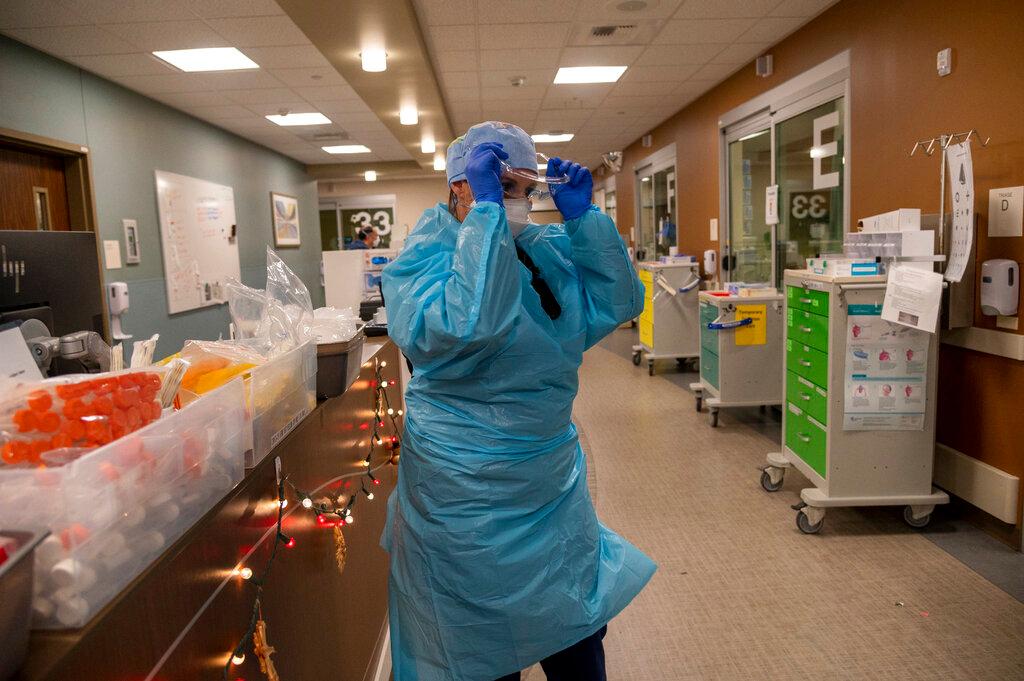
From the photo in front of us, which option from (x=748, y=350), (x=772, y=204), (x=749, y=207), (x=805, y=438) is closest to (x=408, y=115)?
(x=749, y=207)

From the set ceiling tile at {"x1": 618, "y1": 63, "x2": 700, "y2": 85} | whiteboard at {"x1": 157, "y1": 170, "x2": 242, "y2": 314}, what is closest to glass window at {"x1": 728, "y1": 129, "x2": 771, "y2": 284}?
ceiling tile at {"x1": 618, "y1": 63, "x2": 700, "y2": 85}

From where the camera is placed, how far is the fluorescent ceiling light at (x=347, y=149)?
365 inches

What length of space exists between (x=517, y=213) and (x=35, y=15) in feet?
12.5

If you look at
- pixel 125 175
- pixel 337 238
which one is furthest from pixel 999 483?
pixel 337 238

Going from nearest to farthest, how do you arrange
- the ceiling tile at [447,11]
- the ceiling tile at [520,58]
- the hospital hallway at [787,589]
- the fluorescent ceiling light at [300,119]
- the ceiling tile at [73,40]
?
the hospital hallway at [787,589] < the ceiling tile at [447,11] < the ceiling tile at [73,40] < the ceiling tile at [520,58] < the fluorescent ceiling light at [300,119]

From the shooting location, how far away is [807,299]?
325cm

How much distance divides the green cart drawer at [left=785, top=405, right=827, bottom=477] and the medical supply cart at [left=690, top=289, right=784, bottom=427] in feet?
4.04

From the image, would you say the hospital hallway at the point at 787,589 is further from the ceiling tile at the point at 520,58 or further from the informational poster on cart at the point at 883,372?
the ceiling tile at the point at 520,58

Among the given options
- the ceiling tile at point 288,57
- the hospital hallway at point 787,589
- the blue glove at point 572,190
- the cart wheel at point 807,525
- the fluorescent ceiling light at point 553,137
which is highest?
the fluorescent ceiling light at point 553,137

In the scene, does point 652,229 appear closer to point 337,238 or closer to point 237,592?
point 337,238

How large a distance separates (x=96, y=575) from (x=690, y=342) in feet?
20.7

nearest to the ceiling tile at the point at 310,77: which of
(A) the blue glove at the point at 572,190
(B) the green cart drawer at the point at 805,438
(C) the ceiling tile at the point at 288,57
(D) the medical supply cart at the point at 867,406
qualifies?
(C) the ceiling tile at the point at 288,57

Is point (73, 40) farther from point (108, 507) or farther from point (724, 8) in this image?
point (108, 507)

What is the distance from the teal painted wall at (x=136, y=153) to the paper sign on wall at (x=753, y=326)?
4.48 metres
